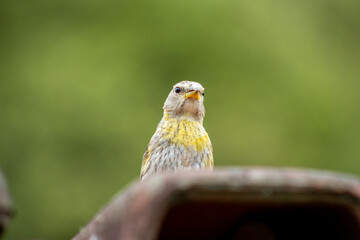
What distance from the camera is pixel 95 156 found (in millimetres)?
10906

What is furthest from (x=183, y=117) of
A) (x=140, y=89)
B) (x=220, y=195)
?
(x=140, y=89)

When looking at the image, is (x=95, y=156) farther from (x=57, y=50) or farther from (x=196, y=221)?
(x=196, y=221)

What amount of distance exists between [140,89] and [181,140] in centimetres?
792

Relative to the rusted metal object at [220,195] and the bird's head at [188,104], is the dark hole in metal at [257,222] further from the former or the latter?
the bird's head at [188,104]

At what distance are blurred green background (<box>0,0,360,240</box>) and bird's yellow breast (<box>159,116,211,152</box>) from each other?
6.61 meters

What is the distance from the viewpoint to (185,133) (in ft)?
12.3

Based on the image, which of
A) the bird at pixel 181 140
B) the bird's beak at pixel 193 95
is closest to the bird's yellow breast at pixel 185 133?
the bird at pixel 181 140

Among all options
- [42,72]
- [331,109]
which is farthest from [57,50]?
[331,109]

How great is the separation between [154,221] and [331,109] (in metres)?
11.3

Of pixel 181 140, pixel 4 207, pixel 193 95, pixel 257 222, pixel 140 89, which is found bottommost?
pixel 4 207

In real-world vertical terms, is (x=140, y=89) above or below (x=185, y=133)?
above

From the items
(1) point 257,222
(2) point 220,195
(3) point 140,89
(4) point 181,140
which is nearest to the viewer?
(2) point 220,195

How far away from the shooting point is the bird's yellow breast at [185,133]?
3.66m

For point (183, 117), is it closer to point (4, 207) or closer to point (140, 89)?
point (4, 207)
